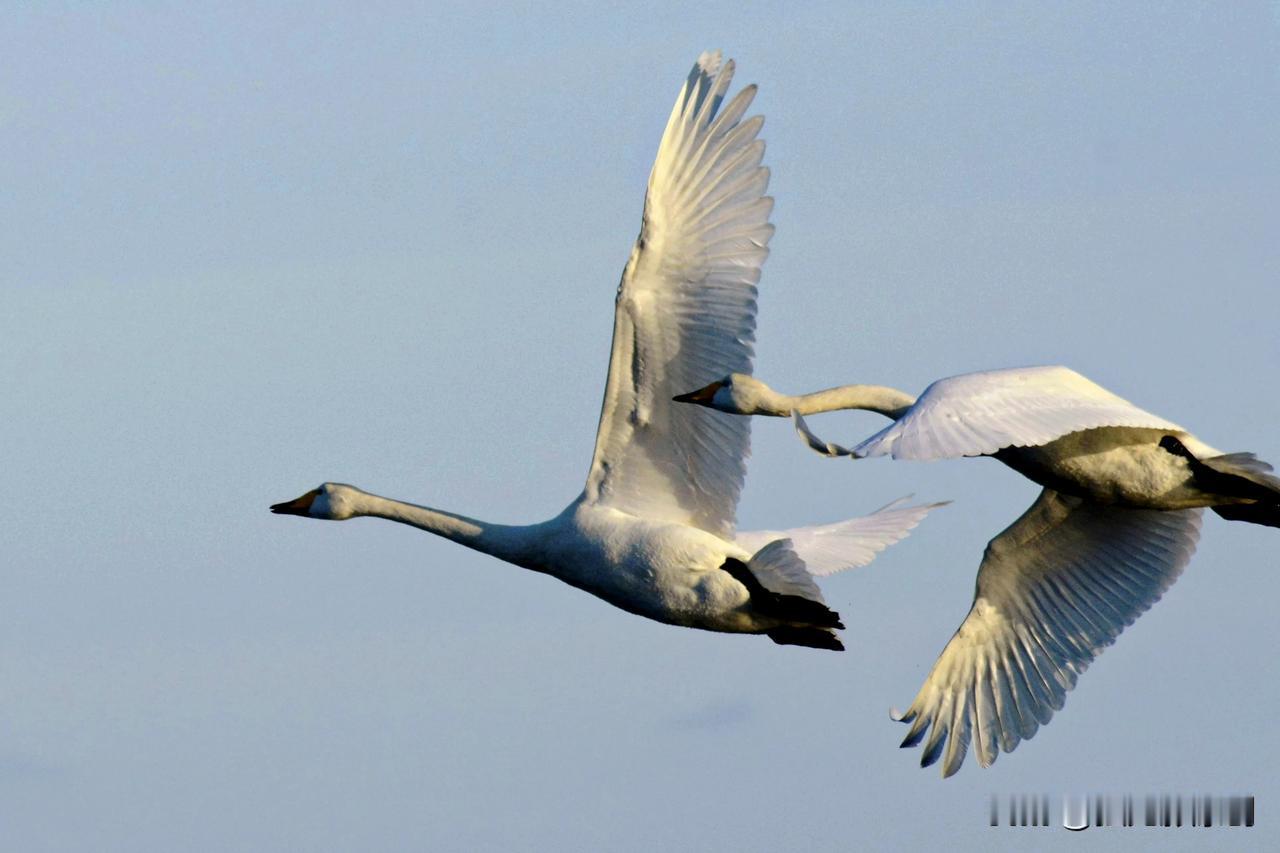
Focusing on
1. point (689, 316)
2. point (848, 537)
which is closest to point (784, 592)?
point (689, 316)

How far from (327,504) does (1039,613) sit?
18.5ft

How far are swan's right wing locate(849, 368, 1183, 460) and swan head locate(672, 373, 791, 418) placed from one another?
2.28m

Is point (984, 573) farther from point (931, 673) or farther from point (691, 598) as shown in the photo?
point (691, 598)

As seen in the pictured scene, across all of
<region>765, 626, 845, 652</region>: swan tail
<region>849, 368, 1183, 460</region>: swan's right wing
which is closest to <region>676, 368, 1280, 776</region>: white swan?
<region>765, 626, 845, 652</region>: swan tail

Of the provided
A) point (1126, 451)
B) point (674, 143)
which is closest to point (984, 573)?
point (1126, 451)

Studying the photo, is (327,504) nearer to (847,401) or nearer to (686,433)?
(686,433)

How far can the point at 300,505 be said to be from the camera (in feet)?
75.8

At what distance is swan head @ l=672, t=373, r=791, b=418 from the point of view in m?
20.2

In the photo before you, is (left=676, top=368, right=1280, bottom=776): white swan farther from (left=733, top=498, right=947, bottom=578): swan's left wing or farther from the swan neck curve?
(left=733, top=498, right=947, bottom=578): swan's left wing

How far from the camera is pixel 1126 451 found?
1936 centimetres

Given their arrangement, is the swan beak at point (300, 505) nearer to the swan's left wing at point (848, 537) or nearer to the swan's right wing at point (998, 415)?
the swan's left wing at point (848, 537)

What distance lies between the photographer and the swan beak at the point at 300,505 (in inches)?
907

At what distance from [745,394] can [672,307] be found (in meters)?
0.84

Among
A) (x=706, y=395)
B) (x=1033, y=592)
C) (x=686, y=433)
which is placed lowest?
(x=1033, y=592)
